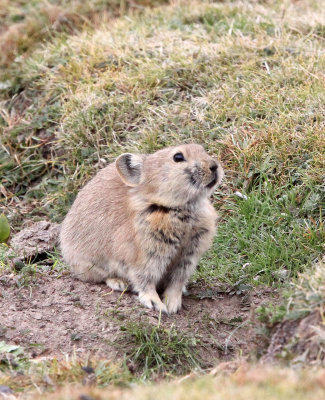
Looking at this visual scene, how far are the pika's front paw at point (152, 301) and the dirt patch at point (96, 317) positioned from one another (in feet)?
0.19

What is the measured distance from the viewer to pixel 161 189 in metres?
6.18

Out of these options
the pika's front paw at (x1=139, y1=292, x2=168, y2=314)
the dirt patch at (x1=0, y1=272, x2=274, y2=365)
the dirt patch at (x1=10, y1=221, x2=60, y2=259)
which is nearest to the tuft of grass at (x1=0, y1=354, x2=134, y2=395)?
the dirt patch at (x1=0, y1=272, x2=274, y2=365)

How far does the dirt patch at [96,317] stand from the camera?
573 centimetres

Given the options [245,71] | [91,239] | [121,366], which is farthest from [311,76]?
[121,366]

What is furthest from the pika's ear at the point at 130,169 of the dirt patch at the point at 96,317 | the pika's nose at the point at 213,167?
the dirt patch at the point at 96,317

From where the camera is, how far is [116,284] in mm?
6578

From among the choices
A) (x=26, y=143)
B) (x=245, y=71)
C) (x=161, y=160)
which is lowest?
(x=26, y=143)

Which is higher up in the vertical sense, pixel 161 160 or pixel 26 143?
pixel 161 160

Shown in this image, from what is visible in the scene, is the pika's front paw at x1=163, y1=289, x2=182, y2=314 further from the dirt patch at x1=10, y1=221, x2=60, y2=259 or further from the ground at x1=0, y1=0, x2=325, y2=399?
the dirt patch at x1=10, y1=221, x2=60, y2=259

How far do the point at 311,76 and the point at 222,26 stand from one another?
84.4 inches

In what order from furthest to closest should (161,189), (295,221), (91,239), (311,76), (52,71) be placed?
(52,71) → (311,76) → (295,221) → (91,239) → (161,189)

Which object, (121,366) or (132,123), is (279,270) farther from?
(132,123)

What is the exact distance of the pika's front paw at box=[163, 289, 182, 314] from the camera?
6.30 m

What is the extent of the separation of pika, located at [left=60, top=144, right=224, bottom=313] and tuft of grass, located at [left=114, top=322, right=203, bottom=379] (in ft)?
1.50
